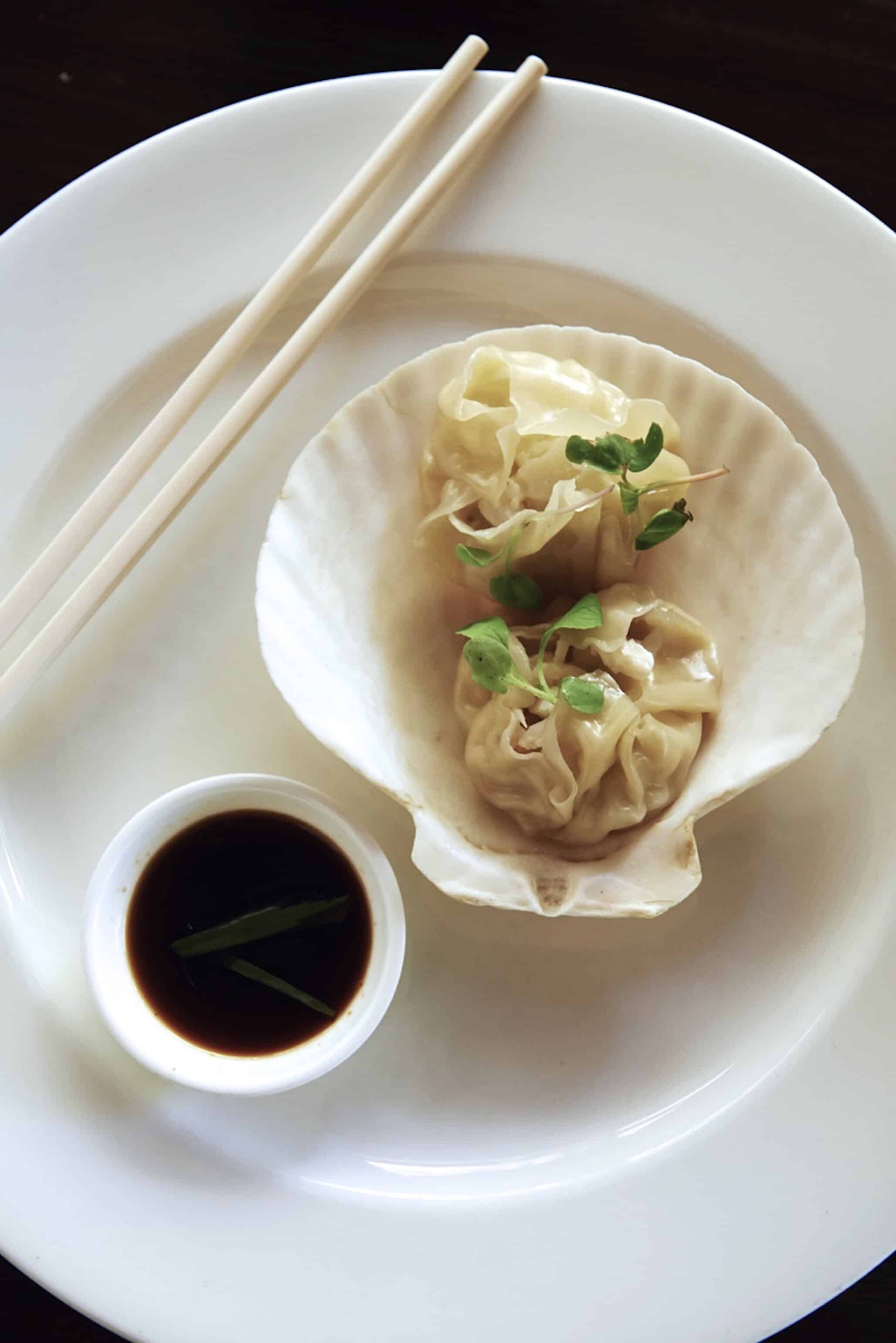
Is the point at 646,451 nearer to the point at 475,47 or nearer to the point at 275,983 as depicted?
the point at 475,47

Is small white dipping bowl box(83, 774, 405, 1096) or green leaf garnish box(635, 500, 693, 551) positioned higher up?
green leaf garnish box(635, 500, 693, 551)

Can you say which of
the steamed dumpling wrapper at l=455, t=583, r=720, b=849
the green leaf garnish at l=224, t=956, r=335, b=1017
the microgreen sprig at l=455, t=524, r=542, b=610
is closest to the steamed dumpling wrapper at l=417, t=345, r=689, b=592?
the microgreen sprig at l=455, t=524, r=542, b=610

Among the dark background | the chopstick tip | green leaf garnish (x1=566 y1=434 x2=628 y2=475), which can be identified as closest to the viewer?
green leaf garnish (x1=566 y1=434 x2=628 y2=475)

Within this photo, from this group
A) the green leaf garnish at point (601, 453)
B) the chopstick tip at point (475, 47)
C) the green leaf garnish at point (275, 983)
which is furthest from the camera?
the chopstick tip at point (475, 47)

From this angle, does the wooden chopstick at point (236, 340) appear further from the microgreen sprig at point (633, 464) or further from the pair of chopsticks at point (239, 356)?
the microgreen sprig at point (633, 464)

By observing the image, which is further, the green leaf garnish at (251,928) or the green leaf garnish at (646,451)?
the green leaf garnish at (251,928)

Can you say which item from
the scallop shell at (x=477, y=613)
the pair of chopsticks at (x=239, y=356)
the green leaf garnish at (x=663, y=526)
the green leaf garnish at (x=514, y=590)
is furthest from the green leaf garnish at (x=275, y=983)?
the green leaf garnish at (x=663, y=526)

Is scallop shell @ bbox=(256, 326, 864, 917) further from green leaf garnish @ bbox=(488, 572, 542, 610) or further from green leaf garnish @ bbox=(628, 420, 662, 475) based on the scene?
green leaf garnish @ bbox=(628, 420, 662, 475)
